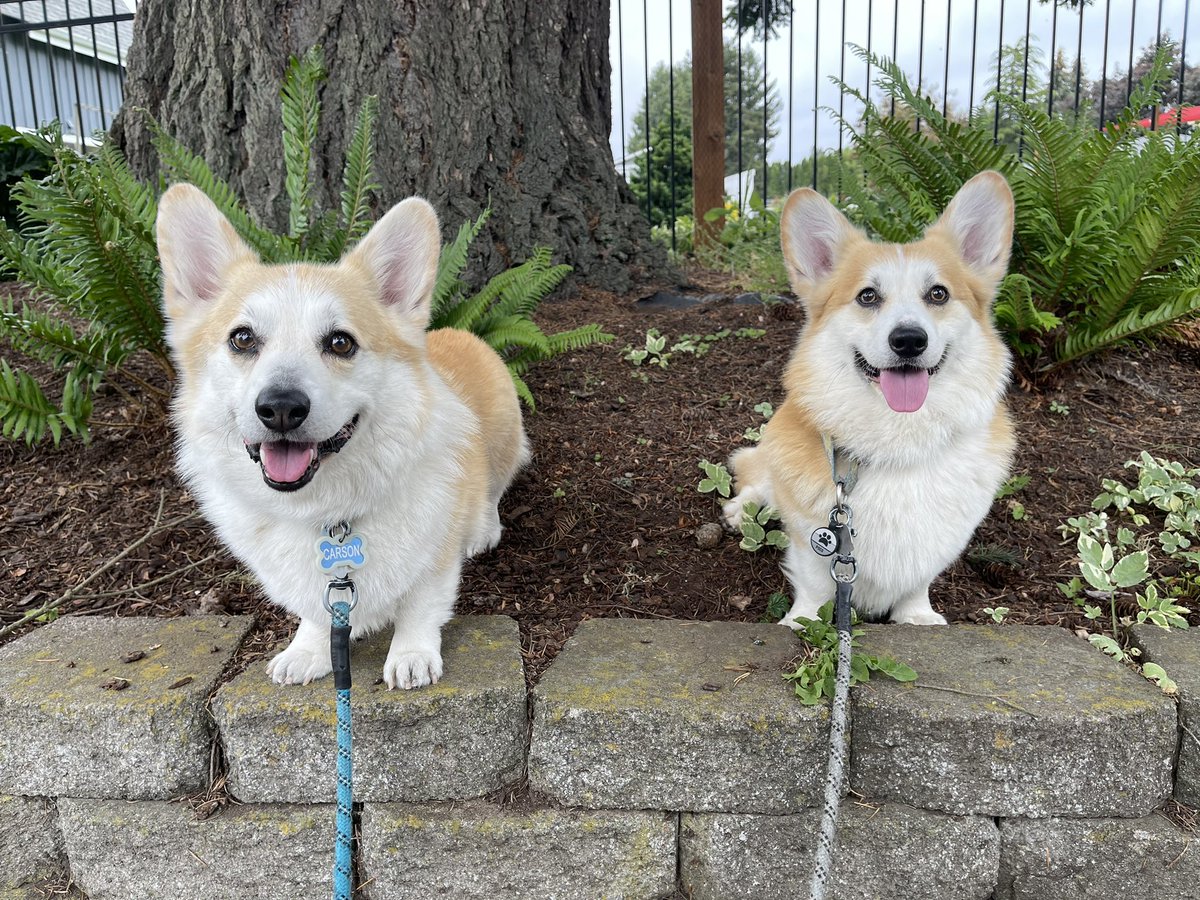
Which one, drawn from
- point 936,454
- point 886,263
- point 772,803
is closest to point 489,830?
point 772,803

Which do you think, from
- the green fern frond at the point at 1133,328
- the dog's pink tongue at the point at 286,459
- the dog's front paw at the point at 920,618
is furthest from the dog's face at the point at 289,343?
the green fern frond at the point at 1133,328

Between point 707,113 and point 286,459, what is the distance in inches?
197

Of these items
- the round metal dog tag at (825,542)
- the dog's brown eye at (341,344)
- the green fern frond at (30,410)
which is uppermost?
the dog's brown eye at (341,344)

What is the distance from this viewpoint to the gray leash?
5.37 feet

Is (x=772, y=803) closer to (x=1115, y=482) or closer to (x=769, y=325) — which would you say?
(x=1115, y=482)

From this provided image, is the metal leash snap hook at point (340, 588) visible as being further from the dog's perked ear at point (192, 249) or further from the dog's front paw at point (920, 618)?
the dog's front paw at point (920, 618)

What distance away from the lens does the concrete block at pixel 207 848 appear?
6.62 feet

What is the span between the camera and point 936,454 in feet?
7.48

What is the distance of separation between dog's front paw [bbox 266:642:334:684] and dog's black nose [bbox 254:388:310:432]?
712 mm

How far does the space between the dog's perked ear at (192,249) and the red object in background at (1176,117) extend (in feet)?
13.0

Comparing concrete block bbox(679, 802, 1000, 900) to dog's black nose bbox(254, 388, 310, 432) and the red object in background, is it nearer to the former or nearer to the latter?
dog's black nose bbox(254, 388, 310, 432)

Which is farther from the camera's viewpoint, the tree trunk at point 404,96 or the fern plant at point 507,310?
the tree trunk at point 404,96

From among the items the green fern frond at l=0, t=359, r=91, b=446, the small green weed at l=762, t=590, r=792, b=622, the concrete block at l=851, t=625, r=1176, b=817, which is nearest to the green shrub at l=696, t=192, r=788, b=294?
the small green weed at l=762, t=590, r=792, b=622

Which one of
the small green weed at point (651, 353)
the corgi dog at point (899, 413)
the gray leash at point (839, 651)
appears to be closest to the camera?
the gray leash at point (839, 651)
